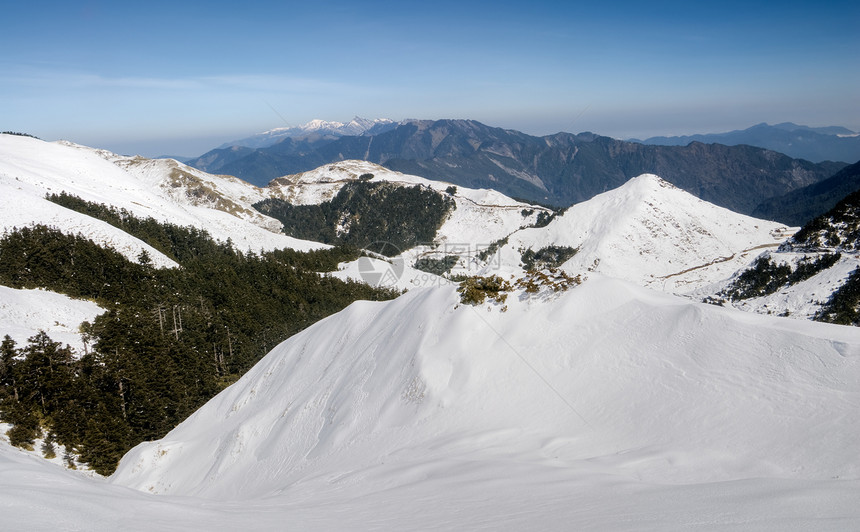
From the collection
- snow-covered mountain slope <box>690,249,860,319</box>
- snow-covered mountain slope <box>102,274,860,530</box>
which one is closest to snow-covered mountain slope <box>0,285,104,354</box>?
snow-covered mountain slope <box>102,274,860,530</box>

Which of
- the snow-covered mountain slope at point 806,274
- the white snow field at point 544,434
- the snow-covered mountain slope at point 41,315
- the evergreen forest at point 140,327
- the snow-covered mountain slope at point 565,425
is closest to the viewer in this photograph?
the white snow field at point 544,434

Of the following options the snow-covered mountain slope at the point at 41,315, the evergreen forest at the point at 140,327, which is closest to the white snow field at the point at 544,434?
the evergreen forest at the point at 140,327

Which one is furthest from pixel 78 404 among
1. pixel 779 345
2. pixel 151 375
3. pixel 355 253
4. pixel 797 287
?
pixel 355 253

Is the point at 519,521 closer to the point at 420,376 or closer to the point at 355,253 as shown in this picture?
the point at 420,376

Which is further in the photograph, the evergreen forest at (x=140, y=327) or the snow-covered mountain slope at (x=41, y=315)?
the snow-covered mountain slope at (x=41, y=315)

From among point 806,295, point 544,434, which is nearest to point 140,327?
point 544,434

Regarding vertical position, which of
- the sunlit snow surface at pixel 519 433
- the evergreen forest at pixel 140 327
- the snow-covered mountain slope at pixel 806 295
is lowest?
the evergreen forest at pixel 140 327

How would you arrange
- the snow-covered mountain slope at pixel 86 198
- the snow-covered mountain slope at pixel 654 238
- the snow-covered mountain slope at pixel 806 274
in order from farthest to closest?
the snow-covered mountain slope at pixel 654 238 → the snow-covered mountain slope at pixel 86 198 → the snow-covered mountain slope at pixel 806 274

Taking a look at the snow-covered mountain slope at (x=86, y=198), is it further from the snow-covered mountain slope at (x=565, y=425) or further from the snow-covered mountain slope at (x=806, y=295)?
the snow-covered mountain slope at (x=806, y=295)

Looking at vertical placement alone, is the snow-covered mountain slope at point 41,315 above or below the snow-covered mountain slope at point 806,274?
below
